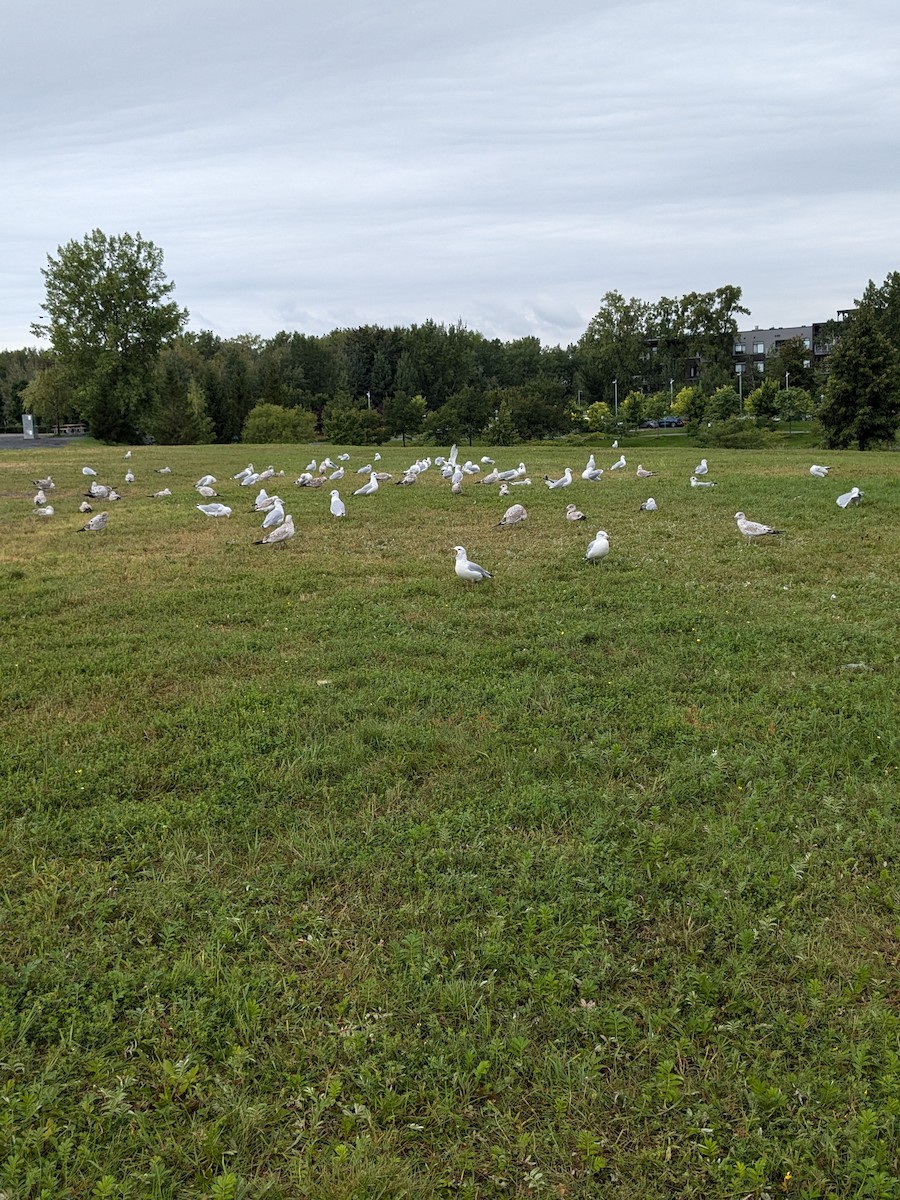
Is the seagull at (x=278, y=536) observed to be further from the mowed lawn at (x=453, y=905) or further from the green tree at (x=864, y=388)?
the green tree at (x=864, y=388)

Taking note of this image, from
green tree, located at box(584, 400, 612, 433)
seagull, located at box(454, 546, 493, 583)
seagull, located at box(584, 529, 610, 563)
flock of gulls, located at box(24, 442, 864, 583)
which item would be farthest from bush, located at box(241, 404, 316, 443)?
seagull, located at box(454, 546, 493, 583)

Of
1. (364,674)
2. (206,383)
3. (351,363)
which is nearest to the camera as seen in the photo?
(364,674)

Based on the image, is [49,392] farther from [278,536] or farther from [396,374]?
[278,536]

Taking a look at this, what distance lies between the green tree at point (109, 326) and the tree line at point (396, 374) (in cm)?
9

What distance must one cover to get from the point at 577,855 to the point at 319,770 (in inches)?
66.7

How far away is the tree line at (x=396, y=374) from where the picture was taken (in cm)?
4909

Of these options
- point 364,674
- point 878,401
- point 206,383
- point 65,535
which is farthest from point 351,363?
point 364,674

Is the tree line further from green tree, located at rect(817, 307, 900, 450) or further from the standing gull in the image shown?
the standing gull

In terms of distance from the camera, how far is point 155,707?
5.67 m

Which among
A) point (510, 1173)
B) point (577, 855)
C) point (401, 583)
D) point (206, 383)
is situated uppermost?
point (206, 383)

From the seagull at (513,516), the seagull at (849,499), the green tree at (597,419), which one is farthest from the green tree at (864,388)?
the green tree at (597,419)

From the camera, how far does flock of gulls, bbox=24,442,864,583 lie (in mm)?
11273

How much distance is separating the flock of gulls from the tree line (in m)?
21.0

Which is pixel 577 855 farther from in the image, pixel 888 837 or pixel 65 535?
pixel 65 535
